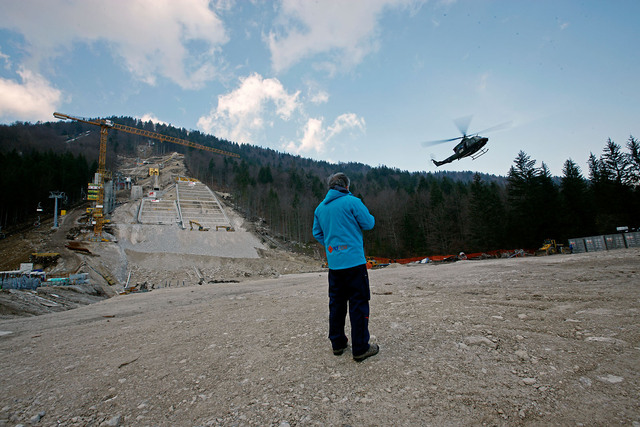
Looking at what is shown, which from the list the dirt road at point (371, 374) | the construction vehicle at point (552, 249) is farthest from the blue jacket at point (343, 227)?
the construction vehicle at point (552, 249)

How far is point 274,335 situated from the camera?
3719 mm

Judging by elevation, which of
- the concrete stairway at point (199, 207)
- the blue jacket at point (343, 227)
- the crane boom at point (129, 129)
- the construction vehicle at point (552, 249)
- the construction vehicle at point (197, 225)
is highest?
the crane boom at point (129, 129)

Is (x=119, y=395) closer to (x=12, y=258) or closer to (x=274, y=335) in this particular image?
(x=274, y=335)

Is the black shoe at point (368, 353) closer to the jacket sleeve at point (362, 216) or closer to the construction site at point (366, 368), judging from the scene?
the construction site at point (366, 368)

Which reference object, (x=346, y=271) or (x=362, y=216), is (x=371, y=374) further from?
(x=362, y=216)

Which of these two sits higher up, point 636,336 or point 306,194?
point 306,194

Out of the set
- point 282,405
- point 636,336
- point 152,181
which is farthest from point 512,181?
point 152,181

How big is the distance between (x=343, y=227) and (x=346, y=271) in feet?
1.53

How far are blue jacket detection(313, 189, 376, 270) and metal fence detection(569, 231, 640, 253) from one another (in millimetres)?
27461

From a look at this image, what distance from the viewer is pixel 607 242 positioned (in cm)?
2112

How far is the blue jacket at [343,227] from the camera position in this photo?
9.27ft

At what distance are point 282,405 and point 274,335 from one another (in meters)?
1.79

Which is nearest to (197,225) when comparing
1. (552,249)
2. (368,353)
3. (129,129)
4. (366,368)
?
(552,249)

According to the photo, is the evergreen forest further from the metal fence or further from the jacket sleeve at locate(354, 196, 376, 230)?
the jacket sleeve at locate(354, 196, 376, 230)
